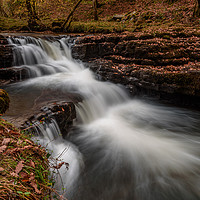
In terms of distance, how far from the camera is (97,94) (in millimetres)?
6387

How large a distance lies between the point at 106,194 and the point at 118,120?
9.94 feet

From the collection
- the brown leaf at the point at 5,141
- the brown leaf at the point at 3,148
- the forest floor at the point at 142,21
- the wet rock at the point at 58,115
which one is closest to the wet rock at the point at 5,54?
the forest floor at the point at 142,21

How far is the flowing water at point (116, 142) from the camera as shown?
2.82m

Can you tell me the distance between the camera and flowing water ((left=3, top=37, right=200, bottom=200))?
2819 millimetres

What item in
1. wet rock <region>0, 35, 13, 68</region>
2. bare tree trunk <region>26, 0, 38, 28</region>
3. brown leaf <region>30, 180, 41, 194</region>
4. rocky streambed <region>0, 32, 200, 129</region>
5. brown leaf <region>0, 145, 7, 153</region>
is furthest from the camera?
bare tree trunk <region>26, 0, 38, 28</region>

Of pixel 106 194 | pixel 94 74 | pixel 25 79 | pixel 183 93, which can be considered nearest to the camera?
pixel 106 194

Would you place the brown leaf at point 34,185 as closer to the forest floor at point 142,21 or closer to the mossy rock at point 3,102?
the mossy rock at point 3,102

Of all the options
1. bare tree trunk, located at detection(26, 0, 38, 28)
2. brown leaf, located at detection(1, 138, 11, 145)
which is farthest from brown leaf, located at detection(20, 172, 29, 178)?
bare tree trunk, located at detection(26, 0, 38, 28)

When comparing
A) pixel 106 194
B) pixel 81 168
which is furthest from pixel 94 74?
pixel 106 194

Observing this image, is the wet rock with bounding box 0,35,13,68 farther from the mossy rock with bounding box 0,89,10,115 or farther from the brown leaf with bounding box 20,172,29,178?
the brown leaf with bounding box 20,172,29,178

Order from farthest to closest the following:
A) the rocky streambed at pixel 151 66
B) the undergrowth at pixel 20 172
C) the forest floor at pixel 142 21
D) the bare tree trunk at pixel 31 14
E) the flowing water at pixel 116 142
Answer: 1. the bare tree trunk at pixel 31 14
2. the forest floor at pixel 142 21
3. the rocky streambed at pixel 151 66
4. the flowing water at pixel 116 142
5. the undergrowth at pixel 20 172

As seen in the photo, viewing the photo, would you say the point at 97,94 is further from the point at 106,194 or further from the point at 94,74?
the point at 106,194

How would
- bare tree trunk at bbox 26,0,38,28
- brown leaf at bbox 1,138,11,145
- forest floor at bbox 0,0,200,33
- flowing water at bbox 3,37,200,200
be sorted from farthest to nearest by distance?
bare tree trunk at bbox 26,0,38,28 → forest floor at bbox 0,0,200,33 → flowing water at bbox 3,37,200,200 → brown leaf at bbox 1,138,11,145

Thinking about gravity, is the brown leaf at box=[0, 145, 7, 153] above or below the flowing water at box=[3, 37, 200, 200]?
above
